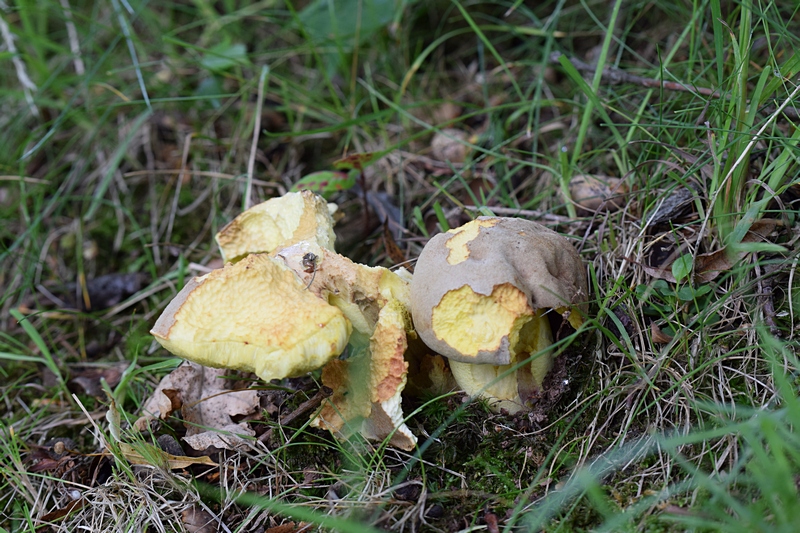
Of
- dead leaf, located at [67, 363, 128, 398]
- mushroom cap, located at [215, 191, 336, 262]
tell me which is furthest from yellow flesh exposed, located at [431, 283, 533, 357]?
dead leaf, located at [67, 363, 128, 398]

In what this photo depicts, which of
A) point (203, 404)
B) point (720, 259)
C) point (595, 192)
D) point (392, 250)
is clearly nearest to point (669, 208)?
point (720, 259)

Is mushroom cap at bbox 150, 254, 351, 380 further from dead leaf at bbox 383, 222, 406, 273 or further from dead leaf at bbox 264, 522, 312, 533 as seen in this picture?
dead leaf at bbox 383, 222, 406, 273

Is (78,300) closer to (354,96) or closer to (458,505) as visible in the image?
(354,96)

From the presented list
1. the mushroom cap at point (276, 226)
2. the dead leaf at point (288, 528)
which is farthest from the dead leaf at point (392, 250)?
the dead leaf at point (288, 528)

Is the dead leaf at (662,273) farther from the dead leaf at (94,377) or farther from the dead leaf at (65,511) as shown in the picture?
the dead leaf at (94,377)

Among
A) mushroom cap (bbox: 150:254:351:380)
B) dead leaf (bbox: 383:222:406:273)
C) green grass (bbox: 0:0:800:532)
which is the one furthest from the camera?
dead leaf (bbox: 383:222:406:273)

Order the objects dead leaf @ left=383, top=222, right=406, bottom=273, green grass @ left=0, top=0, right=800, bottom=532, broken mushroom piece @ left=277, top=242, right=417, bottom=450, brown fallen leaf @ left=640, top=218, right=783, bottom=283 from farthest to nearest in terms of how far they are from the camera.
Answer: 1. dead leaf @ left=383, top=222, right=406, bottom=273
2. brown fallen leaf @ left=640, top=218, right=783, bottom=283
3. broken mushroom piece @ left=277, top=242, right=417, bottom=450
4. green grass @ left=0, top=0, right=800, bottom=532

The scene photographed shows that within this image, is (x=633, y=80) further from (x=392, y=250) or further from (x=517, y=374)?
(x=517, y=374)
